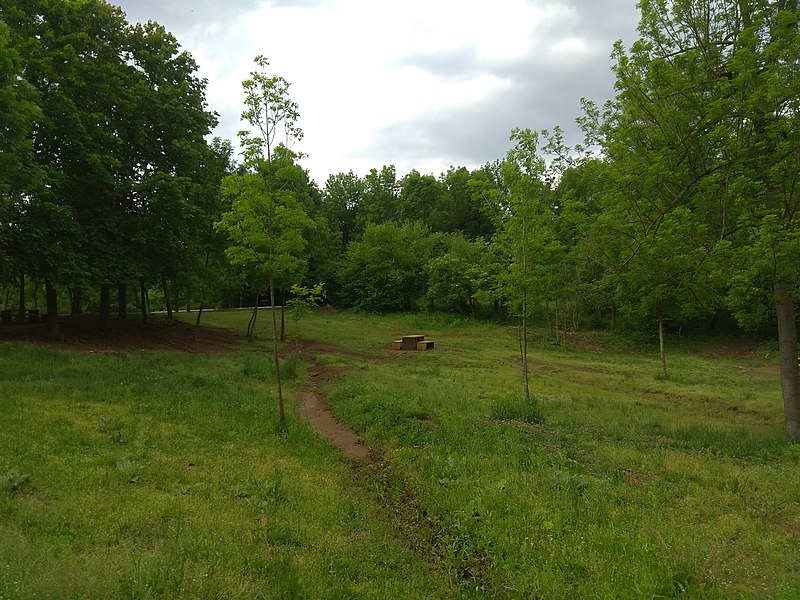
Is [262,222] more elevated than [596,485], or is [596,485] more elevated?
[262,222]

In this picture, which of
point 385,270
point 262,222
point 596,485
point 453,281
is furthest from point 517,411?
point 385,270

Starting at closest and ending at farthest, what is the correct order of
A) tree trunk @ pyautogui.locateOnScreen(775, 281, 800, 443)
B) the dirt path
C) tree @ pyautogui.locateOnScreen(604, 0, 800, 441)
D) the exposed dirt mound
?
tree @ pyautogui.locateOnScreen(604, 0, 800, 441) → the dirt path → tree trunk @ pyautogui.locateOnScreen(775, 281, 800, 443) → the exposed dirt mound

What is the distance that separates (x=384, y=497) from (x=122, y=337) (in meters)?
21.1

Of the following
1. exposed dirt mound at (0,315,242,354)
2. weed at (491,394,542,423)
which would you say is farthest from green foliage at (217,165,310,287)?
exposed dirt mound at (0,315,242,354)

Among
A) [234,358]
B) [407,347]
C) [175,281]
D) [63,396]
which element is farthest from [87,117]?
[407,347]

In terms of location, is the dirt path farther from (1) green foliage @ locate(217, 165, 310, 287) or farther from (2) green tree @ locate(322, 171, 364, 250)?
(2) green tree @ locate(322, 171, 364, 250)

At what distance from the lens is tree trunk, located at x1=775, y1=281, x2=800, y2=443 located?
10.7m

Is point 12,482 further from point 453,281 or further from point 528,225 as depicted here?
point 453,281

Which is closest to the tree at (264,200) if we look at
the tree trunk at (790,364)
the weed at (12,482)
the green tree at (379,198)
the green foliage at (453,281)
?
the weed at (12,482)

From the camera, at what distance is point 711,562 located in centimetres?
465

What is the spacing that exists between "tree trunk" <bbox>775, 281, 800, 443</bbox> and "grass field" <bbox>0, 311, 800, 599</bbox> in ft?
1.87

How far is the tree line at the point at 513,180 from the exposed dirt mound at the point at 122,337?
1467 millimetres

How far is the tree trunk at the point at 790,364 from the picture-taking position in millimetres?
10711

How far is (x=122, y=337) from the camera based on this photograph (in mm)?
23938
